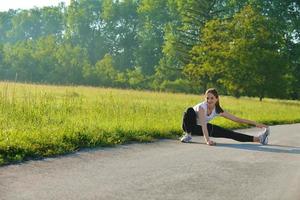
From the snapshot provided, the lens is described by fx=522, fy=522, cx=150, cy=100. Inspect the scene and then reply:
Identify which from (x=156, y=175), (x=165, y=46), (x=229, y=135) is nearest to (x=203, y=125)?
(x=229, y=135)

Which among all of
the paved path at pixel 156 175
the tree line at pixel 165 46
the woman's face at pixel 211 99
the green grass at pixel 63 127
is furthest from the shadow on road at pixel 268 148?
the tree line at pixel 165 46

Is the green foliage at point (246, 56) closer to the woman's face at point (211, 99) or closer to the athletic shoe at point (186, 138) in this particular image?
the woman's face at point (211, 99)

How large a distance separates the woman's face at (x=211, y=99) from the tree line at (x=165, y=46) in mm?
4780

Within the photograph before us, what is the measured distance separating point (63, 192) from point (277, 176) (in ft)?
10.1

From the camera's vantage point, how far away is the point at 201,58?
44.6 metres

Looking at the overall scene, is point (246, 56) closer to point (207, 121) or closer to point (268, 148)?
point (207, 121)

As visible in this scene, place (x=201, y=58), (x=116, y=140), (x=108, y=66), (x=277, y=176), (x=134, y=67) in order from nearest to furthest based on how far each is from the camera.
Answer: (x=277, y=176), (x=116, y=140), (x=201, y=58), (x=108, y=66), (x=134, y=67)

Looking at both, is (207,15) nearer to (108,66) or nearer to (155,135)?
(108,66)

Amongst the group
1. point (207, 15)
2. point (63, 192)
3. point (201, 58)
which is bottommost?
point (63, 192)

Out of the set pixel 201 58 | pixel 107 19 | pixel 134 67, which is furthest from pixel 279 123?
pixel 107 19

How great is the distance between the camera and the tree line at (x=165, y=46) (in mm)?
40625

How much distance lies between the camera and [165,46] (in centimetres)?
5875

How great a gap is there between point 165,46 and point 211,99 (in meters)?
48.8

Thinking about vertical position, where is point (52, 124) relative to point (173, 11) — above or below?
below
